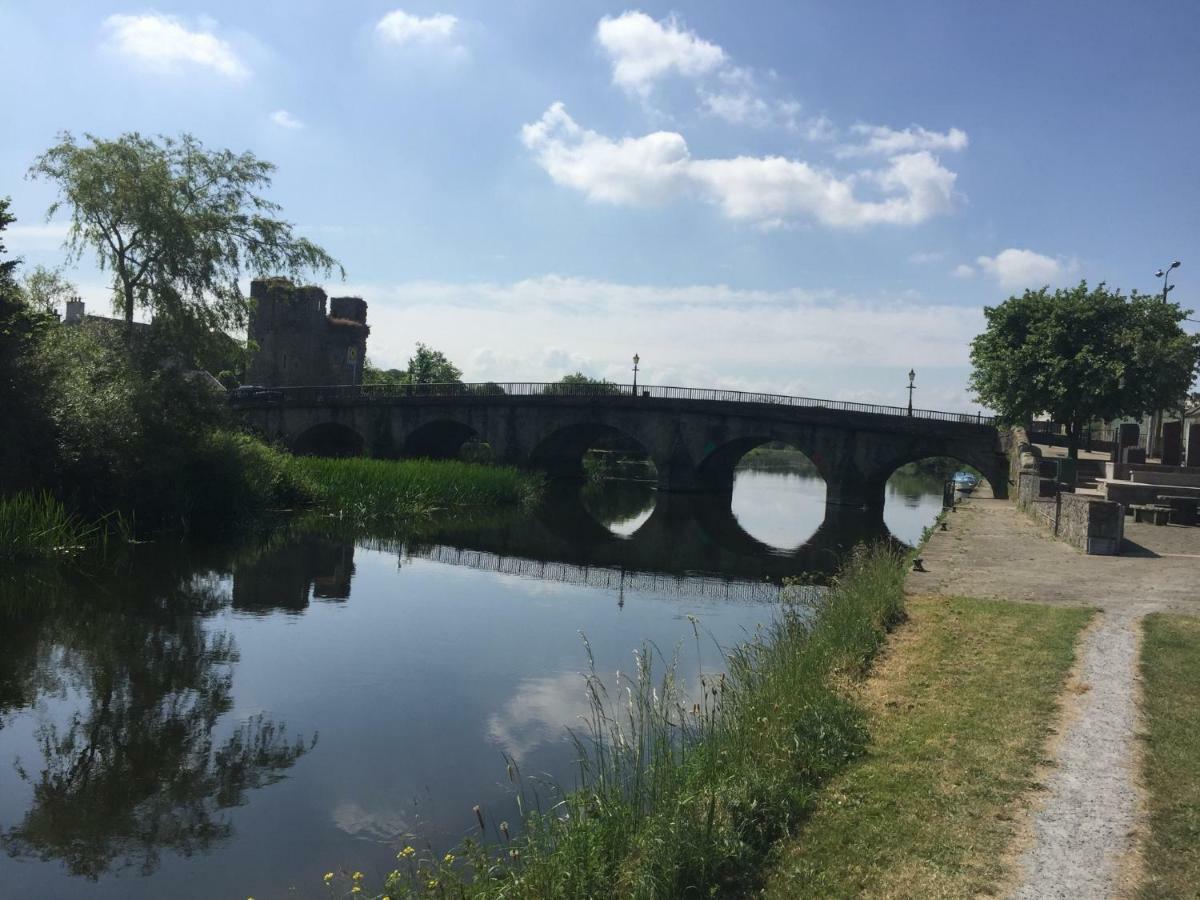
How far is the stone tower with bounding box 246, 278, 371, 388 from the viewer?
201ft

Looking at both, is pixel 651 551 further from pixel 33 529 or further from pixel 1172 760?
pixel 1172 760

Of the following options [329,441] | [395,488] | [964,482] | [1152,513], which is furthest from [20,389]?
[964,482]

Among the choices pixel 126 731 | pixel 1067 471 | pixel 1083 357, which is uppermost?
pixel 1083 357

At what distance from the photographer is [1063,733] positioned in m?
6.60

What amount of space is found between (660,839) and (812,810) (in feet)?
3.78

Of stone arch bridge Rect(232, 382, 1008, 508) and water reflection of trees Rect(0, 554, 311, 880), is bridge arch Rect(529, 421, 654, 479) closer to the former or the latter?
stone arch bridge Rect(232, 382, 1008, 508)

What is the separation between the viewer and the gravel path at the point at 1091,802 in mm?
4559

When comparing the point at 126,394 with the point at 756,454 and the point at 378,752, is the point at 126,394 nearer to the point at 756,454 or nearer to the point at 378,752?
the point at 378,752

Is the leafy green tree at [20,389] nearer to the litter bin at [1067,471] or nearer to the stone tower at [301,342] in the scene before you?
the litter bin at [1067,471]

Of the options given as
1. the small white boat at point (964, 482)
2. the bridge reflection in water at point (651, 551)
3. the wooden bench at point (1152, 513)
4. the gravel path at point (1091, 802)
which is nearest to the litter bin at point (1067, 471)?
the wooden bench at point (1152, 513)

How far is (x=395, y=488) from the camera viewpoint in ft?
100.0

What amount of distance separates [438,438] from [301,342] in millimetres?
15285

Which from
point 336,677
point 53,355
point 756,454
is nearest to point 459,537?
point 53,355

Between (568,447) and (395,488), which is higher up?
(568,447)
